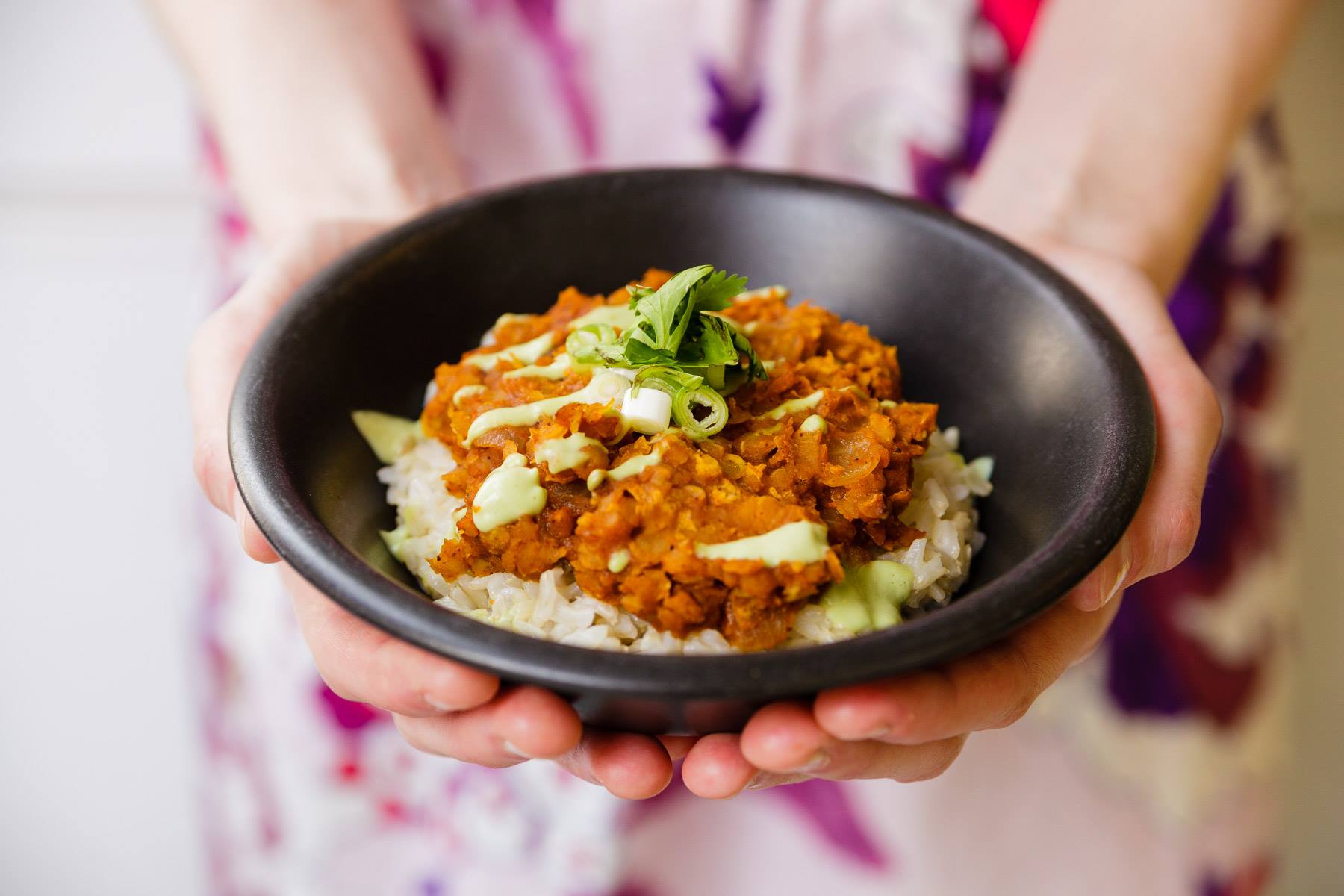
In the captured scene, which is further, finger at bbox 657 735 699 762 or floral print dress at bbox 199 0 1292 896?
floral print dress at bbox 199 0 1292 896

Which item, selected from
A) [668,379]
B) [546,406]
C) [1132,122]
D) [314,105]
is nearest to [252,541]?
[546,406]

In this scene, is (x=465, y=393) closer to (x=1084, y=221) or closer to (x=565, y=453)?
(x=565, y=453)

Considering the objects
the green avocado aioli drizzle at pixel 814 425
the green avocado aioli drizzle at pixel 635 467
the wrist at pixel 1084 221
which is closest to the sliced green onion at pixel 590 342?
the green avocado aioli drizzle at pixel 635 467

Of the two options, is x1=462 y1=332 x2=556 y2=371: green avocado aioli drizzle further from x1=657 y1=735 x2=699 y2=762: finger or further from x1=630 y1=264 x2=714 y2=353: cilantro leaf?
x1=657 y1=735 x2=699 y2=762: finger

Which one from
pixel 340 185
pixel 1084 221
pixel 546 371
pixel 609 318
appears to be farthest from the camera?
pixel 340 185

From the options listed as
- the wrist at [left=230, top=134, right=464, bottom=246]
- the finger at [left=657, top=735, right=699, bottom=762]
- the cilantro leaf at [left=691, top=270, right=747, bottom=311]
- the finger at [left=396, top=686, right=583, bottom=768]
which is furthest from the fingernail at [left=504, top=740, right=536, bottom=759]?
the wrist at [left=230, top=134, right=464, bottom=246]

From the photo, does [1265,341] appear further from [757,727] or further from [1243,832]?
[757,727]

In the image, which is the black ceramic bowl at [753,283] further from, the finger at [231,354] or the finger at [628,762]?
the finger at [231,354]
